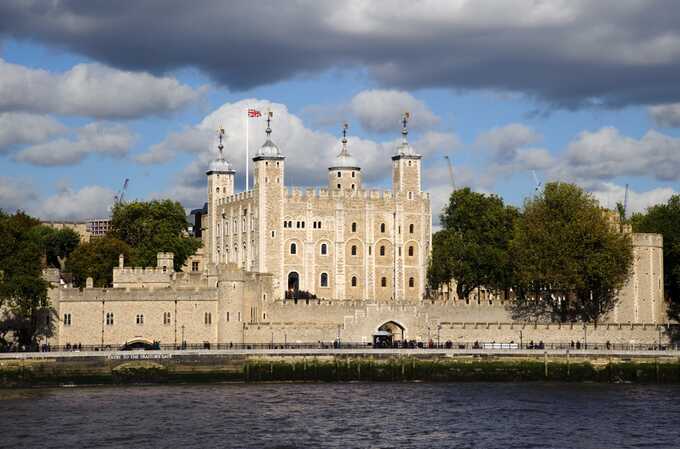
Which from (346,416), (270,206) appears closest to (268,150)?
(270,206)

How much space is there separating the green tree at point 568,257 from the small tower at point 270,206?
71.7 ft

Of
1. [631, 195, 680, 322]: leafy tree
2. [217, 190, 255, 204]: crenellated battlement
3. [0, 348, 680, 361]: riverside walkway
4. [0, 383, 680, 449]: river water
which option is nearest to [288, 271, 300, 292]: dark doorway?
[217, 190, 255, 204]: crenellated battlement

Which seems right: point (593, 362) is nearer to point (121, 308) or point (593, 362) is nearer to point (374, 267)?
point (121, 308)

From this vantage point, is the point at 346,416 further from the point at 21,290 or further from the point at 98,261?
the point at 98,261

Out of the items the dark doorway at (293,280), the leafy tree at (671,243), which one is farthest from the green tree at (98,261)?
the leafy tree at (671,243)

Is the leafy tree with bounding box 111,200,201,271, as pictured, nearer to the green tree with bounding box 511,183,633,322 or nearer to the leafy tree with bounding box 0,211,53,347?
the leafy tree with bounding box 0,211,53,347

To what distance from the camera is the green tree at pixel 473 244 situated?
108 m

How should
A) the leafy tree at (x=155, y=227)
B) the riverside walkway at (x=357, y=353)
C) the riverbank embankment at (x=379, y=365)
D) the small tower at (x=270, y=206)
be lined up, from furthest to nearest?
the leafy tree at (x=155, y=227) → the small tower at (x=270, y=206) → the riverside walkway at (x=357, y=353) → the riverbank embankment at (x=379, y=365)

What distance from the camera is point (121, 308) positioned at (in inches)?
3531

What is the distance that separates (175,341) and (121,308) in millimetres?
3783

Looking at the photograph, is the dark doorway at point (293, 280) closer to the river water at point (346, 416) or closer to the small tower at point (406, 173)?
the small tower at point (406, 173)

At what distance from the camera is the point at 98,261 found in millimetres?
111688

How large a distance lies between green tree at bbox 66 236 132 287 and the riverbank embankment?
28092 mm

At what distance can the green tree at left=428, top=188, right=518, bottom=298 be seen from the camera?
10762 cm
